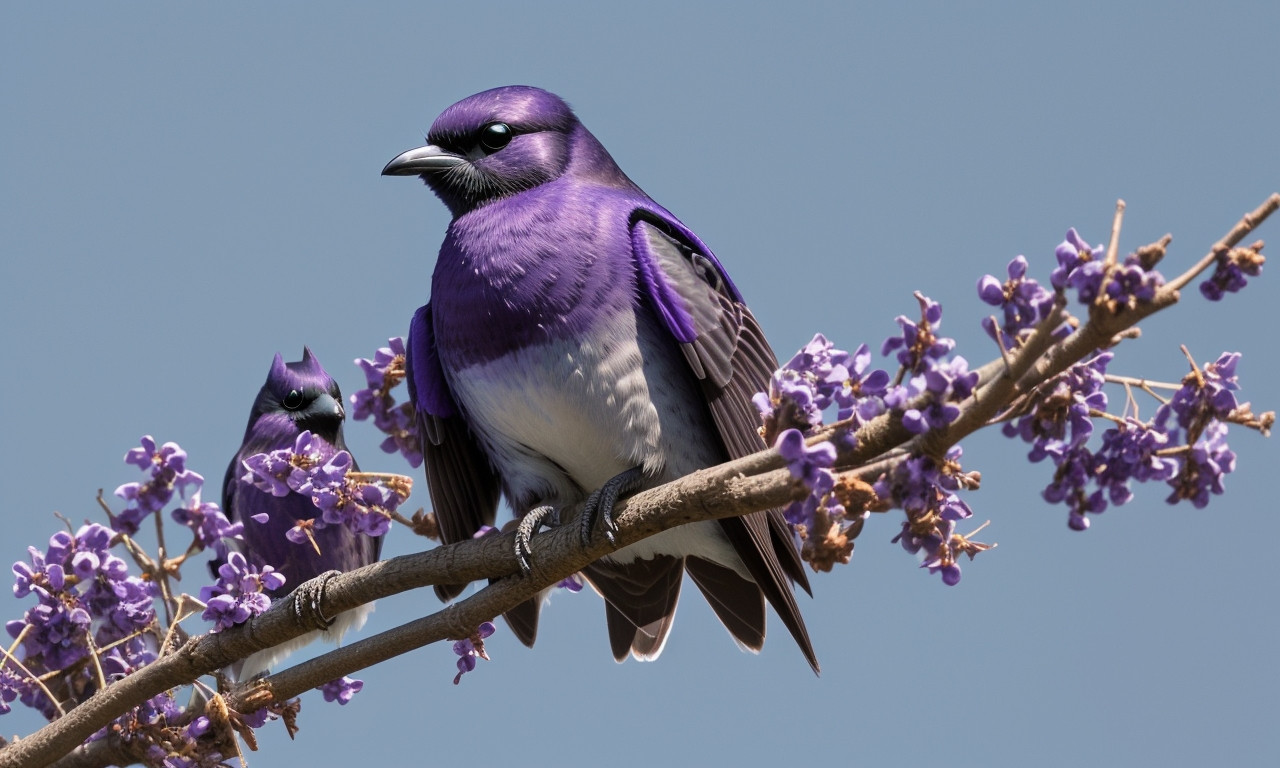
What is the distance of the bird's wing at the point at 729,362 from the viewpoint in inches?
189

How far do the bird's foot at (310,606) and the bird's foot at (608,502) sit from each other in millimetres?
771

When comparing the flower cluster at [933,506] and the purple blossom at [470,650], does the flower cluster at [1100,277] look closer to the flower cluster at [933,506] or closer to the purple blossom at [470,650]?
the flower cluster at [933,506]

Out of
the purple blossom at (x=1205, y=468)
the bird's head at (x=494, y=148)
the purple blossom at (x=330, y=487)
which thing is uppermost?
the bird's head at (x=494, y=148)

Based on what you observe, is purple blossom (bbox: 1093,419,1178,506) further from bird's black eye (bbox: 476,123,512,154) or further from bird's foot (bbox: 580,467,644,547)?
bird's black eye (bbox: 476,123,512,154)

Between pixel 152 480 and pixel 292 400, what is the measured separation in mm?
2432

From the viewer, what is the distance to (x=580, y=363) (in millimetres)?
4816

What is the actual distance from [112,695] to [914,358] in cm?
225

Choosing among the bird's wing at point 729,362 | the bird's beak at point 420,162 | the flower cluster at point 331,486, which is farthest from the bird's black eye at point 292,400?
the flower cluster at point 331,486

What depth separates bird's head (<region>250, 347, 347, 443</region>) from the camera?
6668 millimetres

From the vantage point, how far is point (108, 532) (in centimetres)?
415

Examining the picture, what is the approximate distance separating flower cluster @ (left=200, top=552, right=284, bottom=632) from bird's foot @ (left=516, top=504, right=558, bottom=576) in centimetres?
66

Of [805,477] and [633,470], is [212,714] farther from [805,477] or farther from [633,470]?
[805,477]

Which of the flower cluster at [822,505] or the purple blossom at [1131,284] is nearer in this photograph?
the purple blossom at [1131,284]

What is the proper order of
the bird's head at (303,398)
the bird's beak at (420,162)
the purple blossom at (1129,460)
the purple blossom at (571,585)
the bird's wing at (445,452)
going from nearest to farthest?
1. the purple blossom at (1129,460)
2. the purple blossom at (571,585)
3. the bird's wing at (445,452)
4. the bird's beak at (420,162)
5. the bird's head at (303,398)
